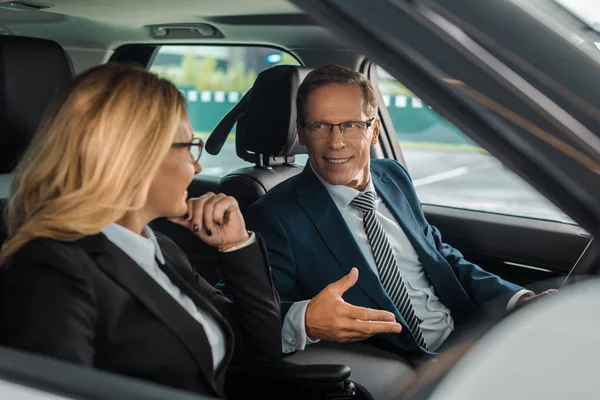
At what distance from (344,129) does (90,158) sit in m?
1.04

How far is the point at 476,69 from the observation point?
0.96 m

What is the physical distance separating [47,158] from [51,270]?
188 mm

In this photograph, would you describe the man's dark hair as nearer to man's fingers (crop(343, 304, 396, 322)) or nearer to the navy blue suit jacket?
the navy blue suit jacket

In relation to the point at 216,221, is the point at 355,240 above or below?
below

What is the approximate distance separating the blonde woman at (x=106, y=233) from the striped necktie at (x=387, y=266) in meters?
0.79

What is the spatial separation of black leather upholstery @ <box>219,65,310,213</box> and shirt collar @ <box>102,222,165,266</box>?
961mm

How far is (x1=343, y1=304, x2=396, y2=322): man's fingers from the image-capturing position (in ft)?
6.08

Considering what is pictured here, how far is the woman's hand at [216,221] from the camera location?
1546mm

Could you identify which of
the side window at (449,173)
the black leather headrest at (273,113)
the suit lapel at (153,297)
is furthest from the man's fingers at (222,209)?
the black leather headrest at (273,113)

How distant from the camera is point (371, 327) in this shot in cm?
Result: 187

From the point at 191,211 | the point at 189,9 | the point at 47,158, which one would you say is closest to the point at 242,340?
the point at 191,211

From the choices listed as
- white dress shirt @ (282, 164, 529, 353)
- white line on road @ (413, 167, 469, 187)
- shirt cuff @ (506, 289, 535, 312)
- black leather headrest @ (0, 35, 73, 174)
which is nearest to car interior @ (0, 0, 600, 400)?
black leather headrest @ (0, 35, 73, 174)

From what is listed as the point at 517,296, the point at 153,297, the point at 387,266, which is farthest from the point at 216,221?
the point at 517,296

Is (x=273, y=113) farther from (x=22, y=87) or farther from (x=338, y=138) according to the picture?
(x=22, y=87)
